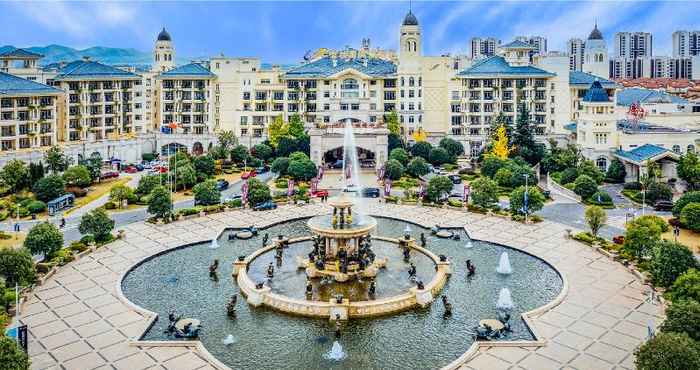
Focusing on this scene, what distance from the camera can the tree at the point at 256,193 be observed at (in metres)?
69.4

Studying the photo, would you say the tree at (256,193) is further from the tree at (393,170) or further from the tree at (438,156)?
the tree at (438,156)

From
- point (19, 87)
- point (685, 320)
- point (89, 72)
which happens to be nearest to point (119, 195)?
point (19, 87)

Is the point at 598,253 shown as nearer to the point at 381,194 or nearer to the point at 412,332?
the point at 412,332

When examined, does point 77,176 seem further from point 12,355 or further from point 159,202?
point 12,355

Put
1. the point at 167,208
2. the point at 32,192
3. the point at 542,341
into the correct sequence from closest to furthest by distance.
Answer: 1. the point at 542,341
2. the point at 167,208
3. the point at 32,192

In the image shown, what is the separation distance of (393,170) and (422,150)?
15.5 m

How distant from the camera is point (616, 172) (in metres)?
83.3

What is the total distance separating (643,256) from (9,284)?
4598 centimetres

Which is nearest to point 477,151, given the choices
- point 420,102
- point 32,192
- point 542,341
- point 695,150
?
point 420,102

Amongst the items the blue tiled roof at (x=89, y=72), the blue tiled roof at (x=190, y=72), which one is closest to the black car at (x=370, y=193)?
the blue tiled roof at (x=190, y=72)

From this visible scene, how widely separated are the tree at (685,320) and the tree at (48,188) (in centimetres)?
6466

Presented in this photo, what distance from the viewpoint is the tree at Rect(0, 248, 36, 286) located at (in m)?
40.1

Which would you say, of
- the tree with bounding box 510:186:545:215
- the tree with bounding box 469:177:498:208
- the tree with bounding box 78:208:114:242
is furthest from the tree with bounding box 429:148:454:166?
the tree with bounding box 78:208:114:242

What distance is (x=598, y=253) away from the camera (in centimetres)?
5138
